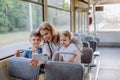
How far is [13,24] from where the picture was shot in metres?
3.01

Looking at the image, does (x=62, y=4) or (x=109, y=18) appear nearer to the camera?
(x=62, y=4)

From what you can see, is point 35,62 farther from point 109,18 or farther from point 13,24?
point 109,18

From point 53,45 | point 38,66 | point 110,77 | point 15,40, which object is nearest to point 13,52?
point 15,40

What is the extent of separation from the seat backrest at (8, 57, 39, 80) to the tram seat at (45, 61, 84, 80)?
16 centimetres

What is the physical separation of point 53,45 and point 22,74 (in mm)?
600

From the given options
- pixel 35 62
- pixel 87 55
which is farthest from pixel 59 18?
pixel 35 62

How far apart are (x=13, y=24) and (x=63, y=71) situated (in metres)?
1.31

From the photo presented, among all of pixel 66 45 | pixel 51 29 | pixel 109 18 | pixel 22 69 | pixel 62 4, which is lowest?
pixel 22 69

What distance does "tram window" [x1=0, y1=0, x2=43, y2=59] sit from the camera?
8.88 ft

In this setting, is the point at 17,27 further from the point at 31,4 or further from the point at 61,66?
the point at 61,66

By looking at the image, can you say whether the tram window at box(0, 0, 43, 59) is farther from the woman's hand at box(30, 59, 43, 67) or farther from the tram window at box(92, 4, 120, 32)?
the tram window at box(92, 4, 120, 32)

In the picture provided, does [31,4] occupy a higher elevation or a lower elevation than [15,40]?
higher

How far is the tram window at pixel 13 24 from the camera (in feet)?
8.88

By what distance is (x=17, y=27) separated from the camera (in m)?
3.15
